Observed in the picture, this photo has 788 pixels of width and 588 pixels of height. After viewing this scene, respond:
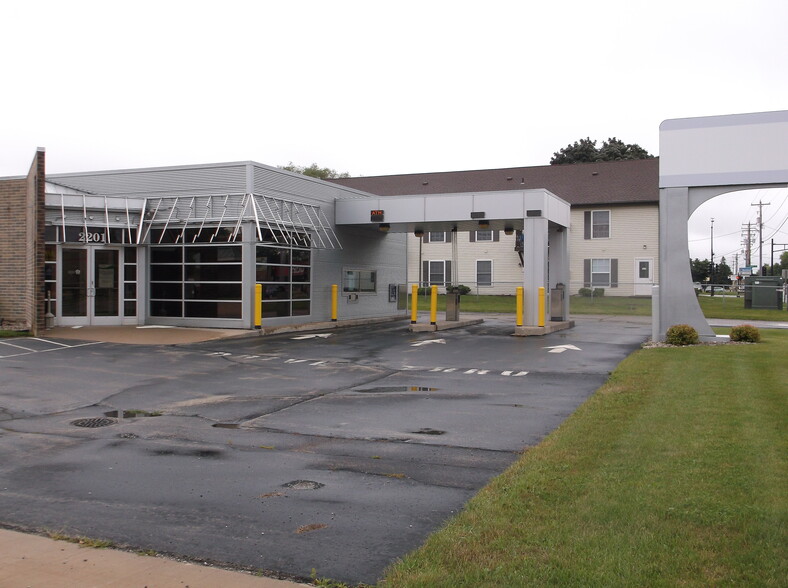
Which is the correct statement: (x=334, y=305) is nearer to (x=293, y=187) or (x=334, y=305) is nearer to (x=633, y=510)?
(x=293, y=187)

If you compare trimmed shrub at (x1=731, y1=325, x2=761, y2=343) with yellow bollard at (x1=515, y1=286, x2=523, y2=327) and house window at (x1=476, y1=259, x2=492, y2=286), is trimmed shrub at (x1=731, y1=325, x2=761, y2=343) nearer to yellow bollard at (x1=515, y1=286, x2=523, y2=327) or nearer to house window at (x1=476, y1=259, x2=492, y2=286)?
yellow bollard at (x1=515, y1=286, x2=523, y2=327)

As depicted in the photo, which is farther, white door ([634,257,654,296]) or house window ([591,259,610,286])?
house window ([591,259,610,286])

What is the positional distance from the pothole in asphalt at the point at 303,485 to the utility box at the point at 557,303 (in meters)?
21.9

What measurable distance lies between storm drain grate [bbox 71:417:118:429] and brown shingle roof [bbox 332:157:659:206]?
38150 millimetres

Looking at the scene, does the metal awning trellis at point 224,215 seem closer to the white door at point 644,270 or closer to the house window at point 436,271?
the house window at point 436,271

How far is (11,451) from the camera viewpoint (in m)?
7.76

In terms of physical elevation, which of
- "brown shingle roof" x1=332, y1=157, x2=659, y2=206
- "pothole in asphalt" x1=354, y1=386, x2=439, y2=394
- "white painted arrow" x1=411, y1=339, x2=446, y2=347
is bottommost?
"pothole in asphalt" x1=354, y1=386, x2=439, y2=394

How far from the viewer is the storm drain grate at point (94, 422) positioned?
30.0 feet

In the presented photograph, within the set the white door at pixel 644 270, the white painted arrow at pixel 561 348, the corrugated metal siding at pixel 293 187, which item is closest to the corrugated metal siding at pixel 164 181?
the corrugated metal siding at pixel 293 187

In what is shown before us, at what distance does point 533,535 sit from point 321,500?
195 centimetres

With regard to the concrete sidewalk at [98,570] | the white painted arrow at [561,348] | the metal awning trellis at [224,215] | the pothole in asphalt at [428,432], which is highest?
the metal awning trellis at [224,215]

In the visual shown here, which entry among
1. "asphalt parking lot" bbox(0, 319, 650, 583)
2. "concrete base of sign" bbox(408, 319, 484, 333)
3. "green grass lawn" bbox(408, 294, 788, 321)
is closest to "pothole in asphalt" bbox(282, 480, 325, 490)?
"asphalt parking lot" bbox(0, 319, 650, 583)

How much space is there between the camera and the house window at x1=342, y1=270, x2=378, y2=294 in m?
28.4

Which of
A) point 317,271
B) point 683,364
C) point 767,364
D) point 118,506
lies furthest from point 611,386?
point 317,271
